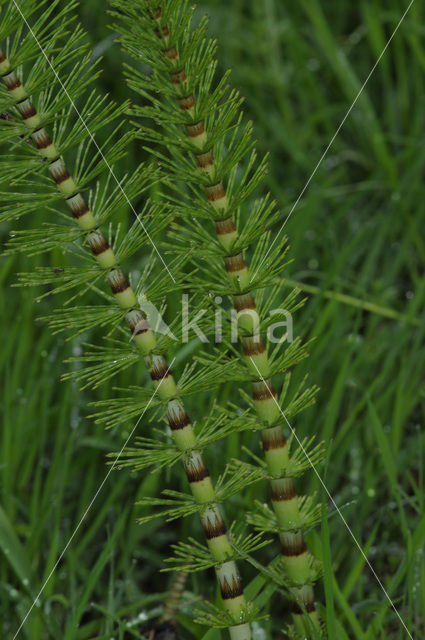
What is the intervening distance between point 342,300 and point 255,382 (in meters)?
0.78

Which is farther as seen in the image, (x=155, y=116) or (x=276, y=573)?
(x=276, y=573)

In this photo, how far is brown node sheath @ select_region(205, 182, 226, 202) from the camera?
0.85 m

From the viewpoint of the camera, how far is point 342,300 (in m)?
1.66

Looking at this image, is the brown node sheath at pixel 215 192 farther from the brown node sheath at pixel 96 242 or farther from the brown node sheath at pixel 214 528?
the brown node sheath at pixel 214 528

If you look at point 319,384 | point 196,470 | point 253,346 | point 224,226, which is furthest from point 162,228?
point 319,384

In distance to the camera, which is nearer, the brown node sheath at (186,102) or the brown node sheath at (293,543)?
the brown node sheath at (186,102)

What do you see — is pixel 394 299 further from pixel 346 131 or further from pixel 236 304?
pixel 236 304

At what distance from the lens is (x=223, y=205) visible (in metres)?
0.86

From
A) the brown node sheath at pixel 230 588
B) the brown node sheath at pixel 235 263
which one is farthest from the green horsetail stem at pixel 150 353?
the brown node sheath at pixel 235 263

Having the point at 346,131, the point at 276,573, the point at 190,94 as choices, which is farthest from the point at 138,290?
the point at 346,131

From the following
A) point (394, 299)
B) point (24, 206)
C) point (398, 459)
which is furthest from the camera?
point (394, 299)

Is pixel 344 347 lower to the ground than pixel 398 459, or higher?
higher

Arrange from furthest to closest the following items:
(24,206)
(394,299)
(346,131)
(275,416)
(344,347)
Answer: (346,131)
(394,299)
(344,347)
(275,416)
(24,206)

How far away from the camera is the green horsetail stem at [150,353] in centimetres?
81
